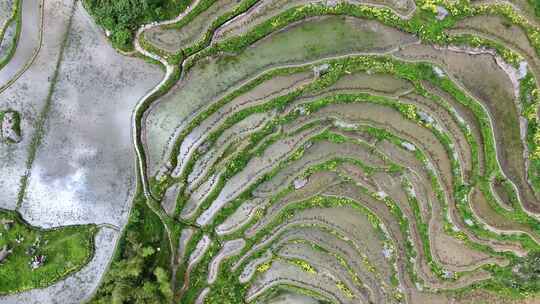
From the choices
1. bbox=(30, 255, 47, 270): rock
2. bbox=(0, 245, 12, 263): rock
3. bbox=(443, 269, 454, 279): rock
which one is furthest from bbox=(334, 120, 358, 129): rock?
bbox=(0, 245, 12, 263): rock

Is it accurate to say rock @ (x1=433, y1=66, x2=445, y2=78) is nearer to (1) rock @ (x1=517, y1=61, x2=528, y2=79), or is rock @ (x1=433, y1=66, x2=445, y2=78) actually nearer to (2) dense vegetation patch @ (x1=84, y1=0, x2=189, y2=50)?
(1) rock @ (x1=517, y1=61, x2=528, y2=79)

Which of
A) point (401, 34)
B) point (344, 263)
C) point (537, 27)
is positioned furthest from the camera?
point (344, 263)

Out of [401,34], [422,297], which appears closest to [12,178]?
[401,34]

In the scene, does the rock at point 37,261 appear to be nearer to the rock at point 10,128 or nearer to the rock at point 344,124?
the rock at point 10,128

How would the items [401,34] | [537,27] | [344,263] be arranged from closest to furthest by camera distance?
1. [537,27]
2. [401,34]
3. [344,263]

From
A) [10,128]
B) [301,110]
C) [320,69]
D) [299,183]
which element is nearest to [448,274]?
[299,183]

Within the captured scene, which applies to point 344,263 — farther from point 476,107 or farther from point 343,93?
point 476,107

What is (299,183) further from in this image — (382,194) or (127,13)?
(127,13)

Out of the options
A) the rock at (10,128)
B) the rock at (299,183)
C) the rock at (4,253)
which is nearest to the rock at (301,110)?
the rock at (299,183)
